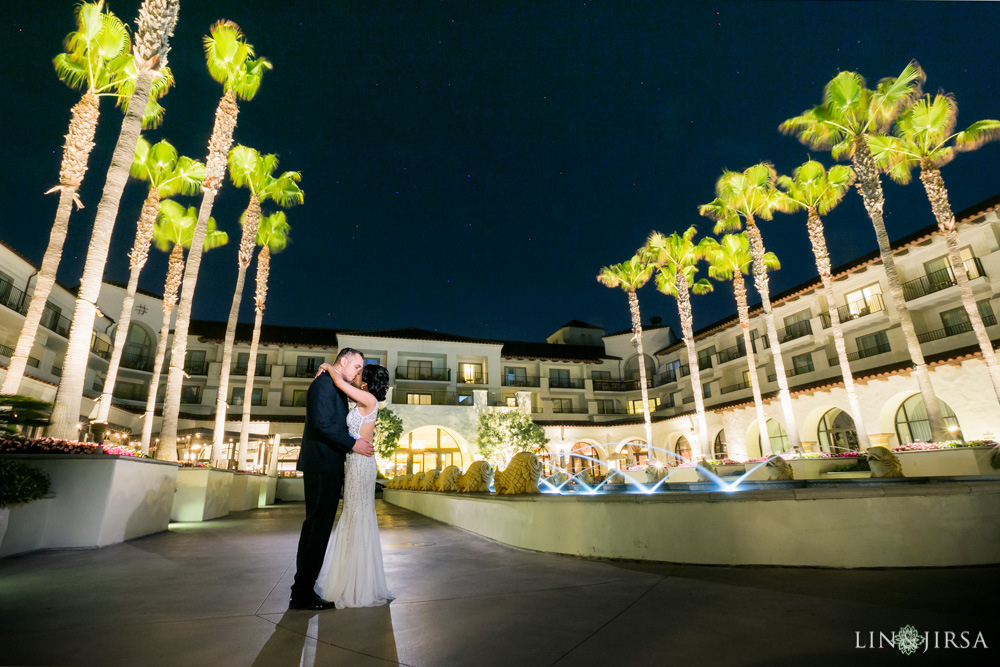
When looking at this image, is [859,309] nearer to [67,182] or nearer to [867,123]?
[867,123]

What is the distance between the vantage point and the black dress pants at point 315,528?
359 cm

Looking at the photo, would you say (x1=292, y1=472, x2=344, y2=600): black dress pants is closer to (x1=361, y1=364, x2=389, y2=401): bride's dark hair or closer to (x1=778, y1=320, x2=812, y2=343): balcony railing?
(x1=361, y1=364, x2=389, y2=401): bride's dark hair

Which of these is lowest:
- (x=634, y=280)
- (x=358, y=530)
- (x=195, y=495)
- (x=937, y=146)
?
(x=195, y=495)

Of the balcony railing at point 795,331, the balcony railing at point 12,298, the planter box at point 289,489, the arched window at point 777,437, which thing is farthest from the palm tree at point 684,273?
the balcony railing at point 12,298

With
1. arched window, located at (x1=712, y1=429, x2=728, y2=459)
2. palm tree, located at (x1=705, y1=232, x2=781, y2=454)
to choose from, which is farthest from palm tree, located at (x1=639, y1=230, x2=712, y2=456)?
arched window, located at (x1=712, y1=429, x2=728, y2=459)

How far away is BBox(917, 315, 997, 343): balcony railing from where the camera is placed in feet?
76.5

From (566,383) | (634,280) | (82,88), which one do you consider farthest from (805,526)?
(566,383)

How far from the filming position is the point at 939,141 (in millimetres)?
18609

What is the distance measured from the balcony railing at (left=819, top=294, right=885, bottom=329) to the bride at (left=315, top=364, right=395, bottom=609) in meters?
32.7

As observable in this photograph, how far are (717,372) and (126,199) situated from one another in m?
61.9

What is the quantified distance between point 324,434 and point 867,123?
84.0 feet

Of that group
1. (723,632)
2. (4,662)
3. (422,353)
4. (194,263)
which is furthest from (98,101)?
(422,353)

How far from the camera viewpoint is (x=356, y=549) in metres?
→ 3.78

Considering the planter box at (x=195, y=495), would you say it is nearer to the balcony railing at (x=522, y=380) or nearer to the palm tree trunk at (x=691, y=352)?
the palm tree trunk at (x=691, y=352)
